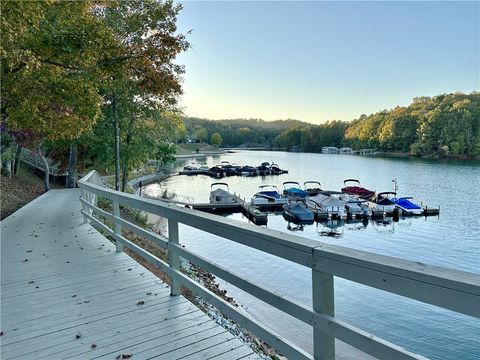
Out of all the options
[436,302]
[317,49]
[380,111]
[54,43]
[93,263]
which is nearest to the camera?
[436,302]

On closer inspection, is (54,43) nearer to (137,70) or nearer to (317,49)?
(137,70)

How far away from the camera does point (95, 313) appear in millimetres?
3727

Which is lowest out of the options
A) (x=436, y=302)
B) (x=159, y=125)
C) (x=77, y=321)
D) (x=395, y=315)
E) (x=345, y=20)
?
(x=395, y=315)

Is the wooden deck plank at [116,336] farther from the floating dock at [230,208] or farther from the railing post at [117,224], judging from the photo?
the floating dock at [230,208]

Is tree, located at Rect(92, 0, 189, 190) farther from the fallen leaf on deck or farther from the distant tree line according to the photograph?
the distant tree line

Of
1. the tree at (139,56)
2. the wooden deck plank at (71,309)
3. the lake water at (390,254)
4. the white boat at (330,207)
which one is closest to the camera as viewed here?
the wooden deck plank at (71,309)

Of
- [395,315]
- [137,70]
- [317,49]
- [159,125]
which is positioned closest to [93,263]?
[137,70]

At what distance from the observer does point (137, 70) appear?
965 cm

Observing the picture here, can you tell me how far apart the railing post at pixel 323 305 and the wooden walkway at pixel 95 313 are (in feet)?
3.66

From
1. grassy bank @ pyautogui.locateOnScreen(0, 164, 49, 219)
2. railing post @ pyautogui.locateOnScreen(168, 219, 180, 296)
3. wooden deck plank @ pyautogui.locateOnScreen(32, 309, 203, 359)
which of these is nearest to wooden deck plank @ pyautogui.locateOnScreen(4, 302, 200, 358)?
wooden deck plank @ pyautogui.locateOnScreen(32, 309, 203, 359)

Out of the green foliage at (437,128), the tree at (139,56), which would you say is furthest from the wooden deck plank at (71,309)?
the green foliage at (437,128)

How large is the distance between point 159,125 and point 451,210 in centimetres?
2395

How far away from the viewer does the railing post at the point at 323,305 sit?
6.15 ft

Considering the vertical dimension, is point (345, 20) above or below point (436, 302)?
above
